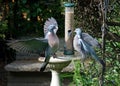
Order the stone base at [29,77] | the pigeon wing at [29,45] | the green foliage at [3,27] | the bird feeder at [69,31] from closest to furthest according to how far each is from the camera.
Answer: the pigeon wing at [29,45] → the bird feeder at [69,31] → the stone base at [29,77] → the green foliage at [3,27]

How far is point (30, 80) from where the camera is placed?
18.4 ft

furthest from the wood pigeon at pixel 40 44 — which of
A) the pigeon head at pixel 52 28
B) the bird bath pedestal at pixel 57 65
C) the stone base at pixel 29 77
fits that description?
the stone base at pixel 29 77

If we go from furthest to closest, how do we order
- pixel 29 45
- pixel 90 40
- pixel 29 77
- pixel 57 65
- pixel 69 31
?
pixel 29 77 < pixel 69 31 < pixel 57 65 < pixel 29 45 < pixel 90 40

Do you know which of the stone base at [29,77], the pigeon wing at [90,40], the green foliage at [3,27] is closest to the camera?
the pigeon wing at [90,40]

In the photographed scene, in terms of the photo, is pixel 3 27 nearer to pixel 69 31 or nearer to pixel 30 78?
pixel 30 78

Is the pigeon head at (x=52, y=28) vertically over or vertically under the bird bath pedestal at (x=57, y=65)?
over

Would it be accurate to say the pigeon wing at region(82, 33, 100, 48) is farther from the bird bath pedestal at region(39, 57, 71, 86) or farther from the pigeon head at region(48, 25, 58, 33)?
the bird bath pedestal at region(39, 57, 71, 86)

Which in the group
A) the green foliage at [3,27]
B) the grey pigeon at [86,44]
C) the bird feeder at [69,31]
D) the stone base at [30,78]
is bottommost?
the stone base at [30,78]

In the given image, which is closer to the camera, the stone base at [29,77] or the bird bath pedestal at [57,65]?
the bird bath pedestal at [57,65]

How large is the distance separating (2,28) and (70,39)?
6.66 ft

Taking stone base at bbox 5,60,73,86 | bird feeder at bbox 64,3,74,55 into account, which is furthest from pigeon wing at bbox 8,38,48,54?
stone base at bbox 5,60,73,86

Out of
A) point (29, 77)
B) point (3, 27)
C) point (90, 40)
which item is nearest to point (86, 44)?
point (90, 40)

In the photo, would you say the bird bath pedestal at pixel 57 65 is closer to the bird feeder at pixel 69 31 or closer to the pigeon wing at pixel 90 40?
the bird feeder at pixel 69 31

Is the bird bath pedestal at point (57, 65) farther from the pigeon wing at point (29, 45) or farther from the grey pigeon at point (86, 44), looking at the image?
the grey pigeon at point (86, 44)
